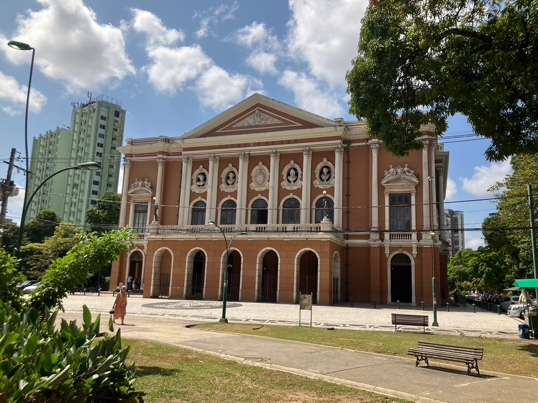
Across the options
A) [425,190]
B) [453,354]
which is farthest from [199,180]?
[453,354]

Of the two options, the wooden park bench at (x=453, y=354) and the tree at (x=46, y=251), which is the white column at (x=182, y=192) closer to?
the tree at (x=46, y=251)

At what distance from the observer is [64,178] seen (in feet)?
299

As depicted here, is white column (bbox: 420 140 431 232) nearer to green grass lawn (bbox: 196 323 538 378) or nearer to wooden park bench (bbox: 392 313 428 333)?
wooden park bench (bbox: 392 313 428 333)

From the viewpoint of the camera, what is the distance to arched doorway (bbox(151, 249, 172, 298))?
35.8 metres

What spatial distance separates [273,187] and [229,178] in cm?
469

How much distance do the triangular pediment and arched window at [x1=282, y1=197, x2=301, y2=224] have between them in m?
6.26

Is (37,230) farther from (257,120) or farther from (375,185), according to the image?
(375,185)

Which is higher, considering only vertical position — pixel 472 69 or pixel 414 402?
pixel 472 69

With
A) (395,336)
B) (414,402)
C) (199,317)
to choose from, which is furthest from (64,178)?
(414,402)

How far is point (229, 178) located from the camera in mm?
39875

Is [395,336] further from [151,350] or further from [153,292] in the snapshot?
[153,292]

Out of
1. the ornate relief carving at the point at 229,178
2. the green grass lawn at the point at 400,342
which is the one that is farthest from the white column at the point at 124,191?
the green grass lawn at the point at 400,342

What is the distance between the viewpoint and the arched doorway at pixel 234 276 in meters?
35.6

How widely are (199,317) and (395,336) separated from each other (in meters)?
10.6
